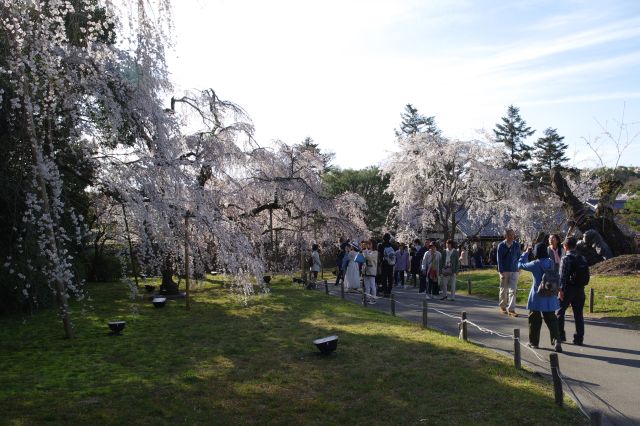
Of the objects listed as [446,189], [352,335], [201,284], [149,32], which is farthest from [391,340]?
[446,189]

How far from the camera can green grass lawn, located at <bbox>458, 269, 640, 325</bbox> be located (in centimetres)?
1273

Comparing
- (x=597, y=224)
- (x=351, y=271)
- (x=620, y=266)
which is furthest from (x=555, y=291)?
(x=597, y=224)

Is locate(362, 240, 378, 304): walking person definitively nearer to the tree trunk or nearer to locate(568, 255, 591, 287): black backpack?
locate(568, 255, 591, 287): black backpack

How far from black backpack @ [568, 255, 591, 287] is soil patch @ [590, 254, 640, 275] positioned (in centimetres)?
1181

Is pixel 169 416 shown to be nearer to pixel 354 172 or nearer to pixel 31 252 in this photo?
pixel 31 252

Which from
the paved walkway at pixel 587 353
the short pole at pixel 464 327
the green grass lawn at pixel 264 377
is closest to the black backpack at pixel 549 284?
the paved walkway at pixel 587 353

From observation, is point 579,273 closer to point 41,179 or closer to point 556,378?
point 556,378

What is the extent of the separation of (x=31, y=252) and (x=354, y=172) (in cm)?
3897

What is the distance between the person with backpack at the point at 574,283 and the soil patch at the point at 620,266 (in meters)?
11.7

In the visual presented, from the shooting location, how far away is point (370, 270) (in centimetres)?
1585

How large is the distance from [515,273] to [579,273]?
3369 mm

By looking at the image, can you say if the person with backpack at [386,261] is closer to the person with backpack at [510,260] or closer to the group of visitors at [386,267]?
the group of visitors at [386,267]

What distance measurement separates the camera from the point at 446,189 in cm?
3027

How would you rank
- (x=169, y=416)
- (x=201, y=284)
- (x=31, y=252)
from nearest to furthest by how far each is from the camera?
1. (x=169, y=416)
2. (x=31, y=252)
3. (x=201, y=284)
